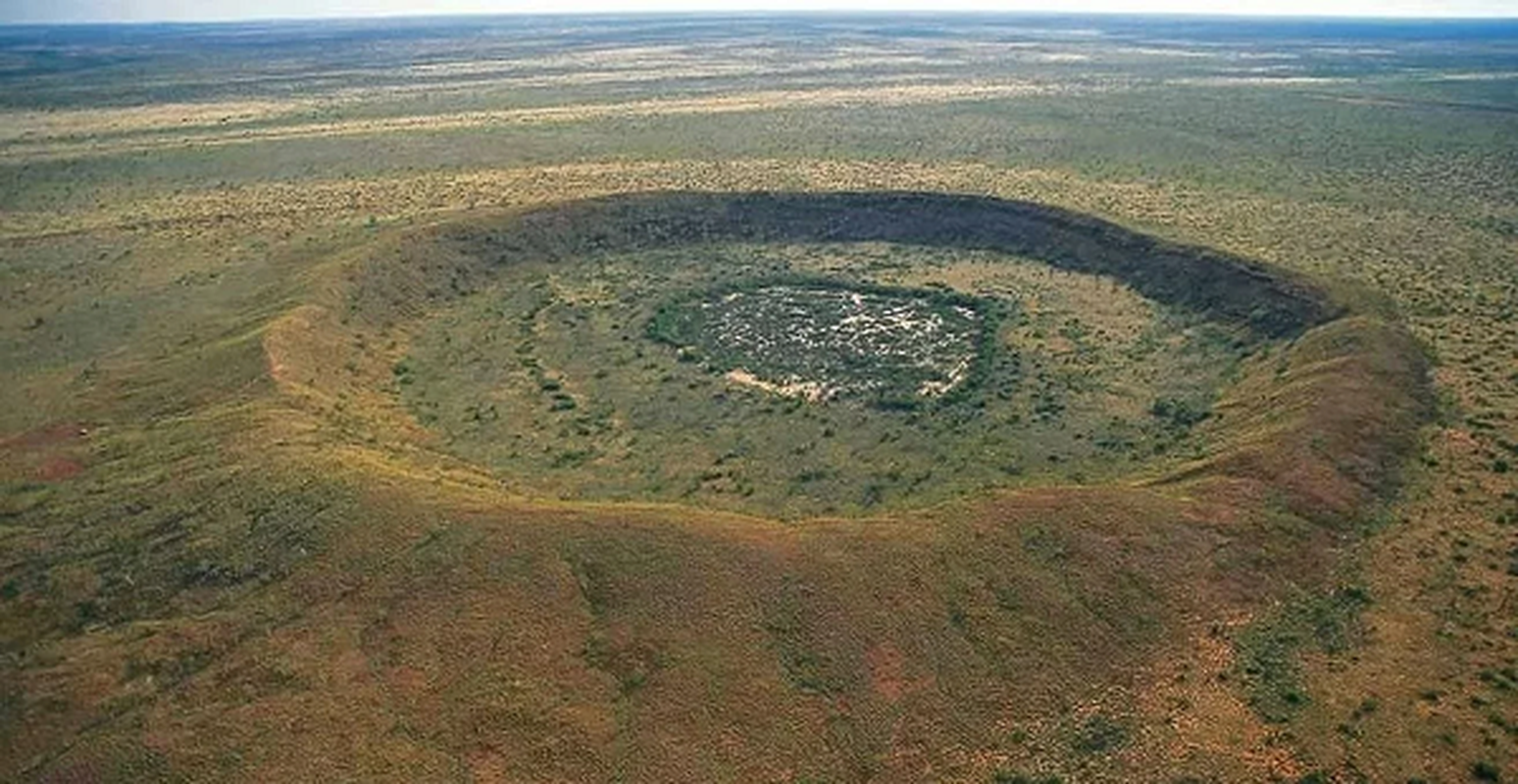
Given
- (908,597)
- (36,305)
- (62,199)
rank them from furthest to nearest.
→ (62,199), (36,305), (908,597)

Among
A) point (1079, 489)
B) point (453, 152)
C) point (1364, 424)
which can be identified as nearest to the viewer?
point (1079, 489)

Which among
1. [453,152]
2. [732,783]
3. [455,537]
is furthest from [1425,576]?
[453,152]

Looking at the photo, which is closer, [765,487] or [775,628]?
[775,628]

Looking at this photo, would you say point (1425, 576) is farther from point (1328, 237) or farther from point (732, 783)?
point (1328, 237)

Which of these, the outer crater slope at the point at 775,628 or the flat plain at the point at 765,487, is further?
the flat plain at the point at 765,487

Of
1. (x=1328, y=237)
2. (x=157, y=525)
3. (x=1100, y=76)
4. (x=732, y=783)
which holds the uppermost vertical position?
(x=1100, y=76)

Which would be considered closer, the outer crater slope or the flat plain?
the outer crater slope

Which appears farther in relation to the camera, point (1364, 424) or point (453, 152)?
point (453, 152)

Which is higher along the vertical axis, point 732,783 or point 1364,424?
point 1364,424
